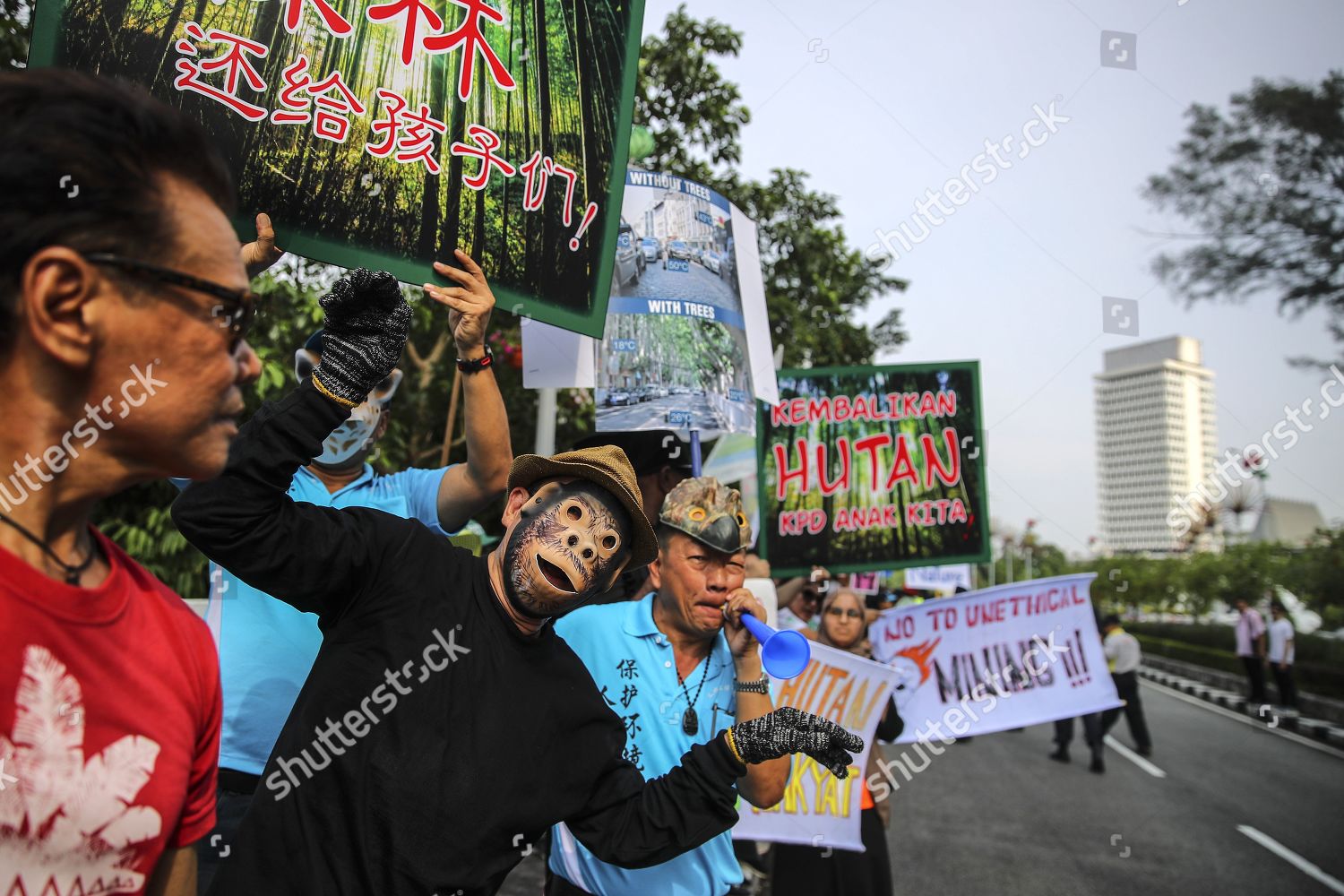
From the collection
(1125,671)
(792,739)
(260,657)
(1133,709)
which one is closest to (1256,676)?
(1133,709)

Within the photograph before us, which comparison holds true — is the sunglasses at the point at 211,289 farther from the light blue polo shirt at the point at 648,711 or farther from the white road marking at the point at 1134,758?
the white road marking at the point at 1134,758

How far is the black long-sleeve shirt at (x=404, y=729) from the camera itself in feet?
5.31

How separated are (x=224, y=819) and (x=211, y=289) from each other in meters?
1.68

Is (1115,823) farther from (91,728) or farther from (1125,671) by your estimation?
(91,728)

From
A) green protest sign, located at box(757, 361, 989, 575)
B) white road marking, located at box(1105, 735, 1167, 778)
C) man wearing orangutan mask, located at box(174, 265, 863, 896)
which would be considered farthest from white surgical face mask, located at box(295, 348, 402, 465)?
white road marking, located at box(1105, 735, 1167, 778)

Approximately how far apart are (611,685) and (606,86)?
5.84ft

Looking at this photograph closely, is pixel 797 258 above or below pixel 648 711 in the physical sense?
above

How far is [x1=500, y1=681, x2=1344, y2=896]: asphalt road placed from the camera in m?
6.54

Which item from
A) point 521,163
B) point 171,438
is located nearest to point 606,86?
point 521,163

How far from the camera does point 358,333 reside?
1.67m

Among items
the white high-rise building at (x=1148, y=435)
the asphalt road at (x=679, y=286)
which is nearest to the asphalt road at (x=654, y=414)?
the asphalt road at (x=679, y=286)

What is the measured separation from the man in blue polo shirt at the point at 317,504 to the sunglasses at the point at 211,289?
968mm

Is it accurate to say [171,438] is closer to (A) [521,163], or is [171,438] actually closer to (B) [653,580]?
(A) [521,163]

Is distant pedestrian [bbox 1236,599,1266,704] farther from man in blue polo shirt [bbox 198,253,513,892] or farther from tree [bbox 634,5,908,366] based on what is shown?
man in blue polo shirt [bbox 198,253,513,892]
